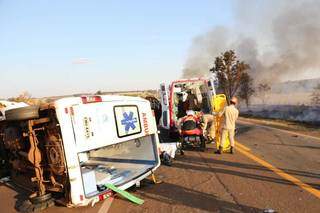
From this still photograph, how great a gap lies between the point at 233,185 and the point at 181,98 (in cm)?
782

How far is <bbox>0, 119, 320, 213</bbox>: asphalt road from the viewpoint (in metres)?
5.16

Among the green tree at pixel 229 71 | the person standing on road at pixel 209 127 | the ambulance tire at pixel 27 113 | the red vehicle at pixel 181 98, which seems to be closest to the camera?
the ambulance tire at pixel 27 113

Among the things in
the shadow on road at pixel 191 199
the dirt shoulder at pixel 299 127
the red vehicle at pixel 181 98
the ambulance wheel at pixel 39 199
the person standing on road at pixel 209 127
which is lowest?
the dirt shoulder at pixel 299 127

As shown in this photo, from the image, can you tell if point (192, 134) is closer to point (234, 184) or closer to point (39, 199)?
point (234, 184)

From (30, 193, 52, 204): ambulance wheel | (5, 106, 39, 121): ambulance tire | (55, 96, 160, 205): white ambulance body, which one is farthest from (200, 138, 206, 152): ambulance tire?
(5, 106, 39, 121): ambulance tire

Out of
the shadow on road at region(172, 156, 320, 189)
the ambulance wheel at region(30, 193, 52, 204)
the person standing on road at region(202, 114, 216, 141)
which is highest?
the person standing on road at region(202, 114, 216, 141)

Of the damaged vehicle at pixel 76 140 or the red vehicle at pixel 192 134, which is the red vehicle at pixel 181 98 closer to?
the red vehicle at pixel 192 134

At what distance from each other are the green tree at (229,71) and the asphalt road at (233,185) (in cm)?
2626

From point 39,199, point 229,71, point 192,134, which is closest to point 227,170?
point 192,134

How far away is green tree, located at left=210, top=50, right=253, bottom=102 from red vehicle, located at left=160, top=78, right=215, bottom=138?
2221 cm

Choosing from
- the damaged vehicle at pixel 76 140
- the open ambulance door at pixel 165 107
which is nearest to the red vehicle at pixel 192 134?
the open ambulance door at pixel 165 107

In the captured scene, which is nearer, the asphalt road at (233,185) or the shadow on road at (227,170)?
the asphalt road at (233,185)

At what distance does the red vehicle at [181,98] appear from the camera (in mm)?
12031

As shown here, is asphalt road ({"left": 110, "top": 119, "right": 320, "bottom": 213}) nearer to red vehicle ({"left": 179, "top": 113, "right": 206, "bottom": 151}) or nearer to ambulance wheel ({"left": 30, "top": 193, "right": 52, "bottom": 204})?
red vehicle ({"left": 179, "top": 113, "right": 206, "bottom": 151})
